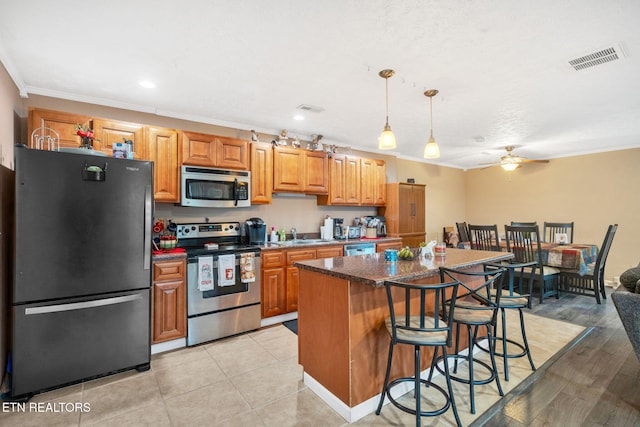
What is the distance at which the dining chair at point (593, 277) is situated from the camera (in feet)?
14.1

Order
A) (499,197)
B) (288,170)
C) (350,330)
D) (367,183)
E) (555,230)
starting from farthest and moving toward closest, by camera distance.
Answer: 1. (499,197)
2. (555,230)
3. (367,183)
4. (288,170)
5. (350,330)

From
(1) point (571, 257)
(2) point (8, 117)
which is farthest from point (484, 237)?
(2) point (8, 117)

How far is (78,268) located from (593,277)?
6.11 metres

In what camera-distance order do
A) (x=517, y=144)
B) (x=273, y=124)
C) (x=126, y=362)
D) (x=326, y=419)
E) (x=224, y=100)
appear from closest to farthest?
(x=326, y=419) < (x=126, y=362) < (x=224, y=100) < (x=273, y=124) < (x=517, y=144)

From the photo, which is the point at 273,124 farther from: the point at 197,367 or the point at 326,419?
the point at 326,419

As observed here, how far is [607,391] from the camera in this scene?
2221 millimetres

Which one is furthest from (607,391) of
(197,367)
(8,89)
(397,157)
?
(8,89)

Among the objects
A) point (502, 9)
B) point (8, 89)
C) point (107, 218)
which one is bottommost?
point (107, 218)

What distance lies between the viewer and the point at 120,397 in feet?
7.27

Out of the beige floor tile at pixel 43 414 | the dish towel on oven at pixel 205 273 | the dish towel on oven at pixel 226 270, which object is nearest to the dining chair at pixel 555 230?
the dish towel on oven at pixel 226 270

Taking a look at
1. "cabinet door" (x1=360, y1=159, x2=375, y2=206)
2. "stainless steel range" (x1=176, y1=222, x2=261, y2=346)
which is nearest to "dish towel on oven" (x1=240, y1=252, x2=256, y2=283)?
"stainless steel range" (x1=176, y1=222, x2=261, y2=346)

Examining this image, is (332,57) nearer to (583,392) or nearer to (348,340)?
(348,340)

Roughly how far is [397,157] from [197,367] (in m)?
5.09

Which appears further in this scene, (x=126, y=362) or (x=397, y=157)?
(x=397, y=157)
